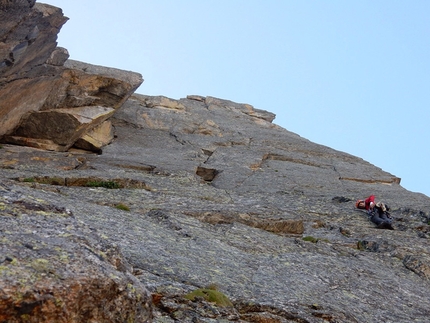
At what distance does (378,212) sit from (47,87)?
67.8 ft

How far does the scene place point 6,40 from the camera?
29.2 m

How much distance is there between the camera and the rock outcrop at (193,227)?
346 inches

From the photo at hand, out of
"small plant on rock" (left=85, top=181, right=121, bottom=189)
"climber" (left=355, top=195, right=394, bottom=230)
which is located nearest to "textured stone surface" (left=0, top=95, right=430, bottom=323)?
"small plant on rock" (left=85, top=181, right=121, bottom=189)

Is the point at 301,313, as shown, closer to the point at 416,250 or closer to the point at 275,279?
the point at 275,279

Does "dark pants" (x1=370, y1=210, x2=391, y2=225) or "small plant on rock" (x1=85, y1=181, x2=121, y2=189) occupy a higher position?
"dark pants" (x1=370, y1=210, x2=391, y2=225)

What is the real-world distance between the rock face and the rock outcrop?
0.64 feet

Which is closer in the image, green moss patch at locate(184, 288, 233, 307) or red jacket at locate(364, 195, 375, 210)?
green moss patch at locate(184, 288, 233, 307)

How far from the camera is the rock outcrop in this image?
8.78 metres

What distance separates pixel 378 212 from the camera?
2941 centimetres

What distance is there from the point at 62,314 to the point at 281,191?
1062 inches

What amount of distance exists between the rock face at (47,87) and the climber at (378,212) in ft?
57.4

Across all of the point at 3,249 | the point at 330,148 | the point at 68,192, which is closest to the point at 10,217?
the point at 3,249

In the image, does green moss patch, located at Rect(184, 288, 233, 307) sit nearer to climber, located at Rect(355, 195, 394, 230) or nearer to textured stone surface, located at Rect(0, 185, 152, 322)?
textured stone surface, located at Rect(0, 185, 152, 322)

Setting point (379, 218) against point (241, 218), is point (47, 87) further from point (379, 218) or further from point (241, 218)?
point (379, 218)
